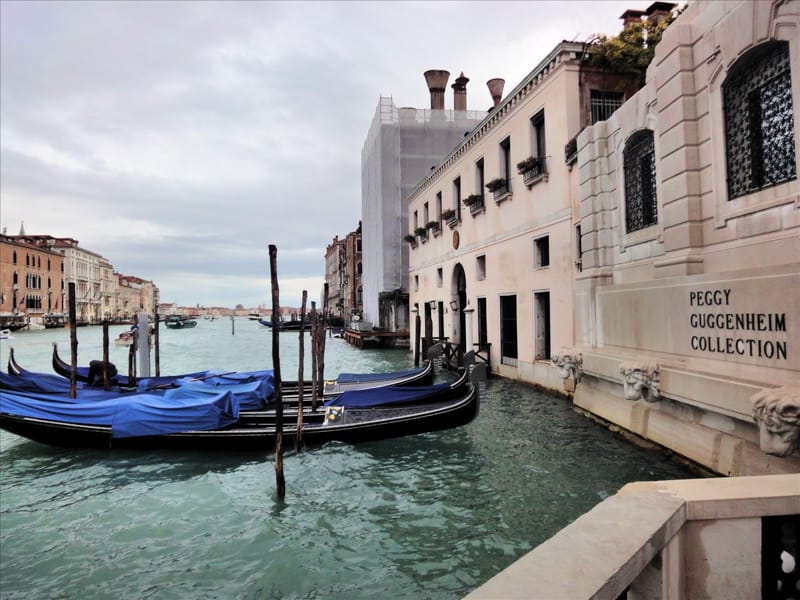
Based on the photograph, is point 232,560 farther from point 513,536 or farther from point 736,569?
point 736,569

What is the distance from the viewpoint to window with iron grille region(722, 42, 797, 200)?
4000 mm

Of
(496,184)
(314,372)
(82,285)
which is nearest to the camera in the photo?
(314,372)

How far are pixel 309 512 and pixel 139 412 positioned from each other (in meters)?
3.25

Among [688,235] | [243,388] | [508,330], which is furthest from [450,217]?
[688,235]

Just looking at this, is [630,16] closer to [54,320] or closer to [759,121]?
[759,121]

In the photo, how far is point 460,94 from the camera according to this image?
23312mm

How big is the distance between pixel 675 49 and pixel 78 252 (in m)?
63.0

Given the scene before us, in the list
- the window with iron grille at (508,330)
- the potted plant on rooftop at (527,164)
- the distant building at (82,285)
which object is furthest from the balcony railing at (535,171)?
the distant building at (82,285)

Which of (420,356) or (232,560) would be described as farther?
(420,356)

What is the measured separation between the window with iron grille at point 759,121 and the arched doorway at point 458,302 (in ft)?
32.0

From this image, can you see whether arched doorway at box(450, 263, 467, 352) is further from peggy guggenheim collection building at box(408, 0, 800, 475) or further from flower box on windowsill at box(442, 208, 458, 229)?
peggy guggenheim collection building at box(408, 0, 800, 475)

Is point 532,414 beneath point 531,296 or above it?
beneath

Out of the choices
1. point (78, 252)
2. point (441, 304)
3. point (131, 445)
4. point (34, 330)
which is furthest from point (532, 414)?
point (78, 252)

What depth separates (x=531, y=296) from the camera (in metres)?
9.90
